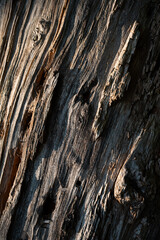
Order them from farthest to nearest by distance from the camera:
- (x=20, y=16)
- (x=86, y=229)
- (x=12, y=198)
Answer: (x=20, y=16)
(x=12, y=198)
(x=86, y=229)

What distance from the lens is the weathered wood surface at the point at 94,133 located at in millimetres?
1414

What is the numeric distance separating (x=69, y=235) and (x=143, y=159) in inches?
25.1

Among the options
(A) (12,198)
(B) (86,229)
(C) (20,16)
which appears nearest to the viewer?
(B) (86,229)

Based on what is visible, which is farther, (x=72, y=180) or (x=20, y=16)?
(x=20, y=16)

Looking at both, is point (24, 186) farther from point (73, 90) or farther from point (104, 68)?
point (104, 68)

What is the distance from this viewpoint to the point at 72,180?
4.75 feet

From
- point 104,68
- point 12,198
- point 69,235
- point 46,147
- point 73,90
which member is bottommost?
point 69,235

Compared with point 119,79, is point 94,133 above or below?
below

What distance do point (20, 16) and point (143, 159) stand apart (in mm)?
1286

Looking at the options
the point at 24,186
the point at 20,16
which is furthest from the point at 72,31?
the point at 24,186

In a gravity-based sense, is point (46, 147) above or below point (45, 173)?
above

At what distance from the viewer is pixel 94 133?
143 centimetres

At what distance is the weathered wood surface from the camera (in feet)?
4.64

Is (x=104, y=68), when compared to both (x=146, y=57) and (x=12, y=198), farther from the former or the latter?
(x=12, y=198)
